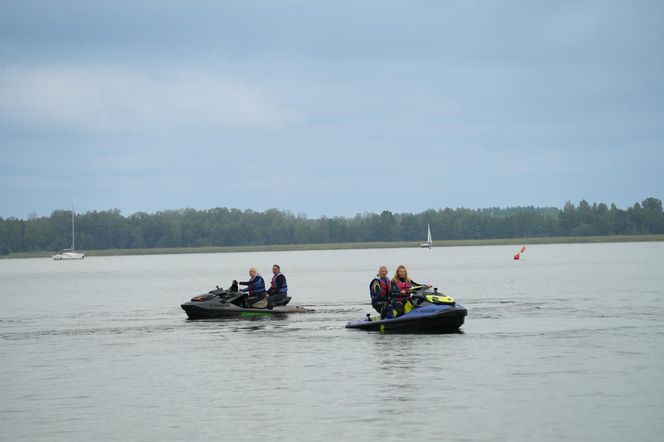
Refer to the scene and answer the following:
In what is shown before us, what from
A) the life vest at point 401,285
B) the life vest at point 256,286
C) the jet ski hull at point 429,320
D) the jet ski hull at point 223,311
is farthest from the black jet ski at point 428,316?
the jet ski hull at point 223,311

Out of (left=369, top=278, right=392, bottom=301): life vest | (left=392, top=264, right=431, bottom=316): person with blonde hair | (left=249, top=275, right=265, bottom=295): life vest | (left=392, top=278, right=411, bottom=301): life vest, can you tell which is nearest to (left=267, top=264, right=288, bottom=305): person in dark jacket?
(left=249, top=275, right=265, bottom=295): life vest

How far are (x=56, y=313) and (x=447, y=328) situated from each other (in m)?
25.9

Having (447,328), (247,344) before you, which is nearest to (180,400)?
(247,344)

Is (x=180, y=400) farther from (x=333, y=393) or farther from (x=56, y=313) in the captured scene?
(x=56, y=313)

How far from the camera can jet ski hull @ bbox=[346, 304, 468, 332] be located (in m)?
32.7

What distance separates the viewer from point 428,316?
32.8 meters

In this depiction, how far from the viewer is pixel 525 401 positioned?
2112cm

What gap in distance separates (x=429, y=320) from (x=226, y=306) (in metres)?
11.3

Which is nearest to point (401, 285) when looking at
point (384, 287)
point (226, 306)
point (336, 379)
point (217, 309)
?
point (384, 287)

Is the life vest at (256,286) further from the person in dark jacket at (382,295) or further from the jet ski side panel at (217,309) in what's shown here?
the person in dark jacket at (382,295)

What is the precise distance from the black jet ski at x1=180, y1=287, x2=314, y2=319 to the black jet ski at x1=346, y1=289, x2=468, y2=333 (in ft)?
27.3

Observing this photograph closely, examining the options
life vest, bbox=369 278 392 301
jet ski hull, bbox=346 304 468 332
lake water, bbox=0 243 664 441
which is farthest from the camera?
life vest, bbox=369 278 392 301

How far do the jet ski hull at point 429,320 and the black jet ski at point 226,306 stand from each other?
27.3ft

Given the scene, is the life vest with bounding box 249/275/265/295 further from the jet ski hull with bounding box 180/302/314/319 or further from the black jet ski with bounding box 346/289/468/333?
the black jet ski with bounding box 346/289/468/333
